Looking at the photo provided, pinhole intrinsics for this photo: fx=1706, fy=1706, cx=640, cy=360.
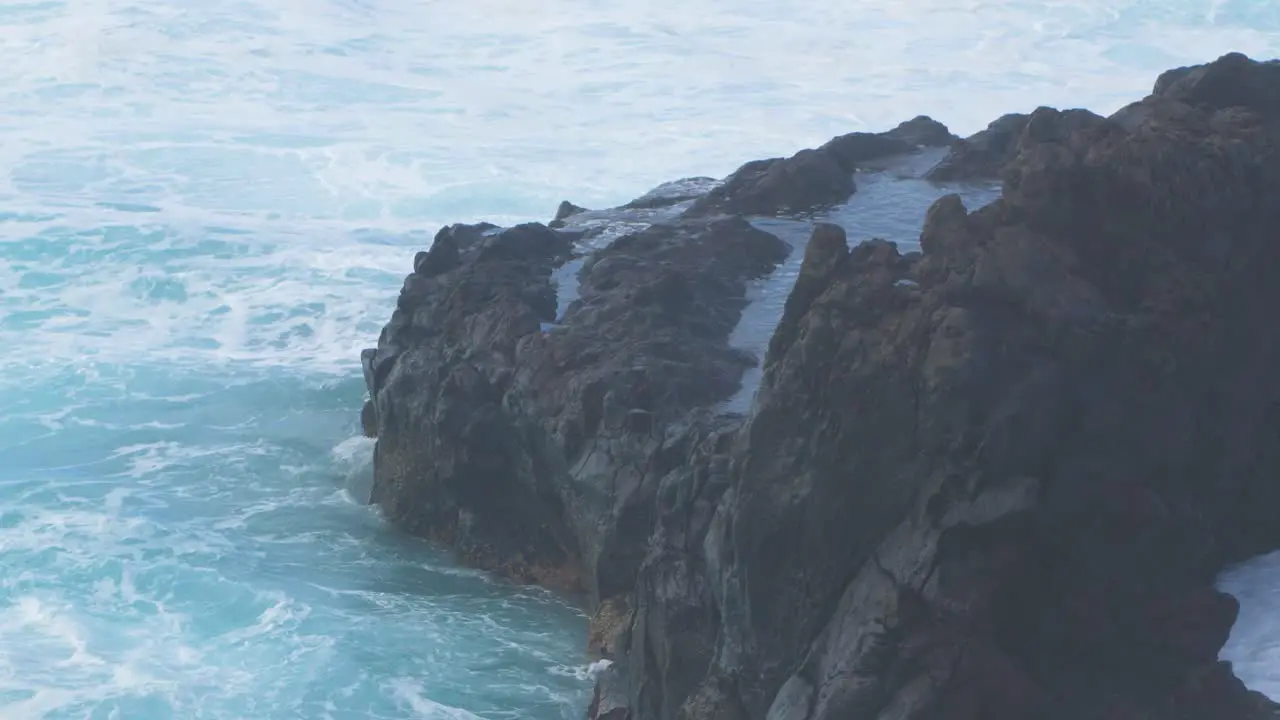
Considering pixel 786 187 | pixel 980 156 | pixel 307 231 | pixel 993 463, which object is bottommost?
pixel 307 231

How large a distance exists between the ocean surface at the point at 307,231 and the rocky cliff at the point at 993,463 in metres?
0.72

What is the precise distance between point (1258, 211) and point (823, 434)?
325 cm

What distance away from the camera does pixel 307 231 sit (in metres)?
24.3

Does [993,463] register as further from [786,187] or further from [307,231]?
[307,231]

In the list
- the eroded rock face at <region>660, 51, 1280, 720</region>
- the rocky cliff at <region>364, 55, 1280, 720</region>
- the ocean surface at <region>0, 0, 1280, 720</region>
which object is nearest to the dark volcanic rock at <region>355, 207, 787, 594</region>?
the rocky cliff at <region>364, 55, 1280, 720</region>

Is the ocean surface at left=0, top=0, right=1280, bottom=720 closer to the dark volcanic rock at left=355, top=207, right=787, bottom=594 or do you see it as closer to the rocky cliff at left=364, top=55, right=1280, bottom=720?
the dark volcanic rock at left=355, top=207, right=787, bottom=594

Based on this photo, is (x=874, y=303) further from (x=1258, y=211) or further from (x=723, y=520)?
(x=1258, y=211)

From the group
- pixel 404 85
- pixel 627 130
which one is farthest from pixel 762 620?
pixel 404 85

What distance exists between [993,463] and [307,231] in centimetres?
1740

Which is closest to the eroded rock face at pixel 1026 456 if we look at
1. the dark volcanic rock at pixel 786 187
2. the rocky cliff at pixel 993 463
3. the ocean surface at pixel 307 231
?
the rocky cliff at pixel 993 463

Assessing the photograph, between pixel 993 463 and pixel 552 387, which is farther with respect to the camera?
pixel 552 387

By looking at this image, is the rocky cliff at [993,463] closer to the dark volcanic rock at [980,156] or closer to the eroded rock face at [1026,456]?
the eroded rock face at [1026,456]

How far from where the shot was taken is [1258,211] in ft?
33.4

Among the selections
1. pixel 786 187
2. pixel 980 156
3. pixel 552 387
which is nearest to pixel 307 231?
pixel 786 187
